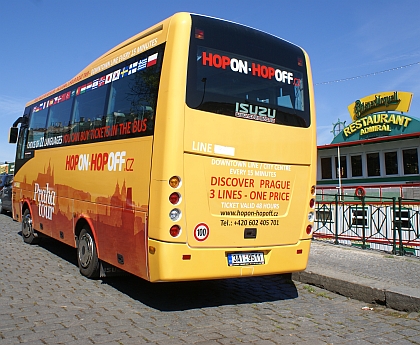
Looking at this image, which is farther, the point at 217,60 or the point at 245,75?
the point at 245,75

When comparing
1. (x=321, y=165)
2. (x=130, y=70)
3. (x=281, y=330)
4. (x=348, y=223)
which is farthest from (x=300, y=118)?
(x=321, y=165)

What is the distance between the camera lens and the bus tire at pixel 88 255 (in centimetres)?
705

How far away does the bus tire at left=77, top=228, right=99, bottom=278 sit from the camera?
705 cm

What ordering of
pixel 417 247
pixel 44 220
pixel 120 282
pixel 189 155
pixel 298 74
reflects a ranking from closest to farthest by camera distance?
pixel 189 155 < pixel 298 74 < pixel 120 282 < pixel 44 220 < pixel 417 247

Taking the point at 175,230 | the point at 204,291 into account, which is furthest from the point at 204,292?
the point at 175,230

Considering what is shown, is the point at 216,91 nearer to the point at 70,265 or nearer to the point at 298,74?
the point at 298,74

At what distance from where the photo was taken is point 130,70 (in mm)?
6359

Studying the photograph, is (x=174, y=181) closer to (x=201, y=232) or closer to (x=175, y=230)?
(x=175, y=230)

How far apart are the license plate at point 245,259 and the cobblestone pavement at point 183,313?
0.63 m

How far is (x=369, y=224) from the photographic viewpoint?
12641mm

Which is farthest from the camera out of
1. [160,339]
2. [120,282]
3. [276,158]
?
[120,282]

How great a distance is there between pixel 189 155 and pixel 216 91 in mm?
913

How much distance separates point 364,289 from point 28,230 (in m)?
8.00

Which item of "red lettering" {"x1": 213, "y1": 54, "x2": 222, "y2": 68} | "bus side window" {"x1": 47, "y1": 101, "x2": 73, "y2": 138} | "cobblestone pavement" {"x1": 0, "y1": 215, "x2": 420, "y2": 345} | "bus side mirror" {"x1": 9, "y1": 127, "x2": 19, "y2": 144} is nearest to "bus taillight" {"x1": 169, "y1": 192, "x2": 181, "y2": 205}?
"cobblestone pavement" {"x1": 0, "y1": 215, "x2": 420, "y2": 345}
